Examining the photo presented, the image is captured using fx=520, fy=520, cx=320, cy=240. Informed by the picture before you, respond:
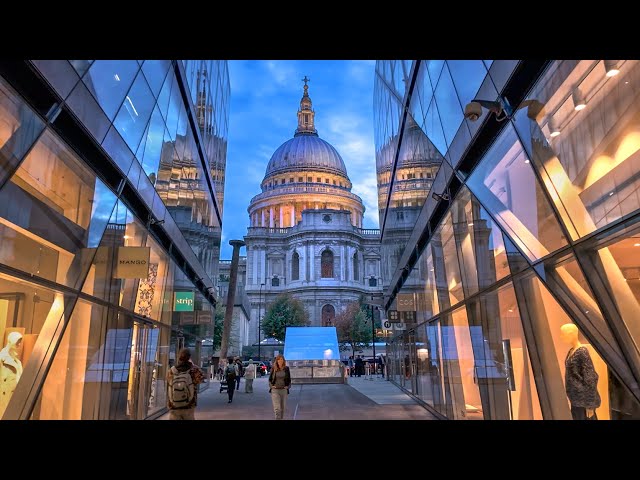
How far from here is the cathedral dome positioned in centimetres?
12988

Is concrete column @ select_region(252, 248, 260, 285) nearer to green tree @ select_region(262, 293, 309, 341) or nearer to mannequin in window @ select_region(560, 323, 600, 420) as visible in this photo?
green tree @ select_region(262, 293, 309, 341)

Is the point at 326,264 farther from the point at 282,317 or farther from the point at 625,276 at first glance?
the point at 625,276

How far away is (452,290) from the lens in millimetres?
12680

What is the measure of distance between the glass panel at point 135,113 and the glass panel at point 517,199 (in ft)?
23.0

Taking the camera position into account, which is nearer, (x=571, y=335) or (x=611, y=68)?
(x=611, y=68)

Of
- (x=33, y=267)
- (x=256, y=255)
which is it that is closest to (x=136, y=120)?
(x=33, y=267)

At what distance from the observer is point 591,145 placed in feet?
17.4

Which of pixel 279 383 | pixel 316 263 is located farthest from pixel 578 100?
pixel 316 263

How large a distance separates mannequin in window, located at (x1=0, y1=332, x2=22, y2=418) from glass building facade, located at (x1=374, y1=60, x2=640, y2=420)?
22.6 ft

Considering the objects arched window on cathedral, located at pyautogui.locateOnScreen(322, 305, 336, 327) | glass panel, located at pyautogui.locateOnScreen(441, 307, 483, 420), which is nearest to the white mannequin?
A: glass panel, located at pyautogui.locateOnScreen(441, 307, 483, 420)

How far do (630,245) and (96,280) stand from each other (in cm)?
855

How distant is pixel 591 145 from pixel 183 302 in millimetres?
16244
